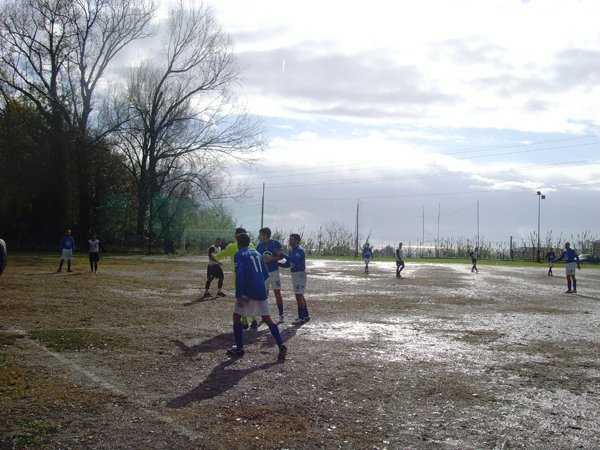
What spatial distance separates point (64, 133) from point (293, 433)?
1808 inches

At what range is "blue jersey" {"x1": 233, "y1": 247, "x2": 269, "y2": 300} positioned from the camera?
8984 mm

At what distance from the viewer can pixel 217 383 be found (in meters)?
7.46

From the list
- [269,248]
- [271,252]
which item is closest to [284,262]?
[271,252]

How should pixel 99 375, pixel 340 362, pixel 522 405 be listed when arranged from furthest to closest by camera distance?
pixel 340 362, pixel 99 375, pixel 522 405

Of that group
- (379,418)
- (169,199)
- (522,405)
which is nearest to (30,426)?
(379,418)

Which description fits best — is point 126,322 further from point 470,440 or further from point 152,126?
point 152,126

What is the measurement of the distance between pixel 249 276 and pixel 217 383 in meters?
1.95

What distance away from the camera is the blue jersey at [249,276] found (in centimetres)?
898

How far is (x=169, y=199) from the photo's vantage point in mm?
54000

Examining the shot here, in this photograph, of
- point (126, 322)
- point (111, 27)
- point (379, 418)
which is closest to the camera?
point (379, 418)

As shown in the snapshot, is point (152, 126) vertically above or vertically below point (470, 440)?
above

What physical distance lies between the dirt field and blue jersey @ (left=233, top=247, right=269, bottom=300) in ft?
3.06

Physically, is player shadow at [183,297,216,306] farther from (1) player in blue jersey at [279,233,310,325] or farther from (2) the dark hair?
(2) the dark hair

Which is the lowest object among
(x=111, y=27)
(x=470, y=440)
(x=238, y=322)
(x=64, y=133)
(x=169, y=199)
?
(x=470, y=440)
